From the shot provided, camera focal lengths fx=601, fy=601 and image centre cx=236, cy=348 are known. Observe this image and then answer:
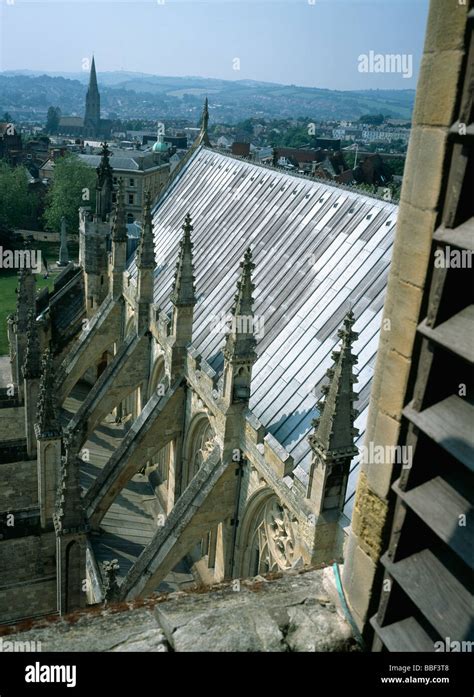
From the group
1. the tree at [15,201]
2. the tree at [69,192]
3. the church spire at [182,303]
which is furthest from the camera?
the tree at [15,201]

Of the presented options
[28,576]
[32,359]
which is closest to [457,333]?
[28,576]

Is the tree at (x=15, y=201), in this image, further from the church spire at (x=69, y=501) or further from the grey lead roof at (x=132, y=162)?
the church spire at (x=69, y=501)

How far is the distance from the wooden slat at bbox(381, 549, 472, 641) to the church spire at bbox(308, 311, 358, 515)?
4.37 metres

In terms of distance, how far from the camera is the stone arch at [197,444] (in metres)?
15.5

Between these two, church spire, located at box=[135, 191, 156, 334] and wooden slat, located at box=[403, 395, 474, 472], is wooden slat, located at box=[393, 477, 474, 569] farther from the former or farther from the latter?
church spire, located at box=[135, 191, 156, 334]

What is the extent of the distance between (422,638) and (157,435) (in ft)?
43.8

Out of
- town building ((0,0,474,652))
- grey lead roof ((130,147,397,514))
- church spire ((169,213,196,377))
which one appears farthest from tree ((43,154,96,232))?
church spire ((169,213,196,377))

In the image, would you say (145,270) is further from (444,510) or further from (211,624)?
(444,510)

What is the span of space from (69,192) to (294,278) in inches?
2365

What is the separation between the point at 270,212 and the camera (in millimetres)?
17969

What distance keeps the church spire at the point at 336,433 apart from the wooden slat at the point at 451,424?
14.2ft

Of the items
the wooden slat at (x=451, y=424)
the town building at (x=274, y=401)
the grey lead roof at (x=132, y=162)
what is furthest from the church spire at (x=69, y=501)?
the grey lead roof at (x=132, y=162)
